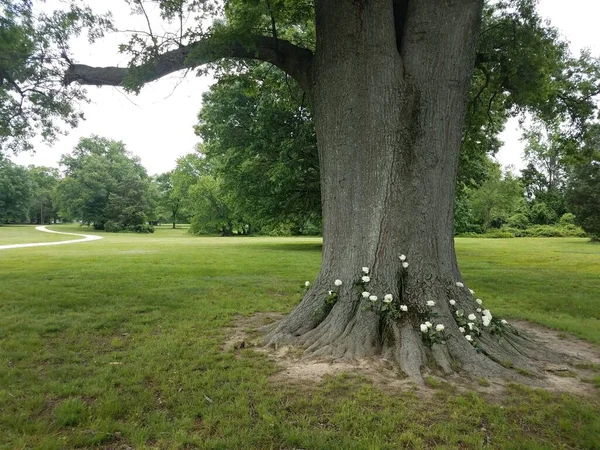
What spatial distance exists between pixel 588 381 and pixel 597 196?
27.4 meters

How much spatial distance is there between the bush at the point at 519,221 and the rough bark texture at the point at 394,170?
47342 millimetres

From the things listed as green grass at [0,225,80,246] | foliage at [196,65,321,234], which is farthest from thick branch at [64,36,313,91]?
green grass at [0,225,80,246]

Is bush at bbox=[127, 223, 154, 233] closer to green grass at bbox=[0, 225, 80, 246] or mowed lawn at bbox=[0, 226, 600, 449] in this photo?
green grass at bbox=[0, 225, 80, 246]

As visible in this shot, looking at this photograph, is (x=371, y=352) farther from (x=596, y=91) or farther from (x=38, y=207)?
(x=38, y=207)

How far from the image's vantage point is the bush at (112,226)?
1881 inches

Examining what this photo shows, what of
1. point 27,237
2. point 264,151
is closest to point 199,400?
point 264,151

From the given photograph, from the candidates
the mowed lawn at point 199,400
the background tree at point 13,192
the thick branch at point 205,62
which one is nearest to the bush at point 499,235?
the mowed lawn at point 199,400

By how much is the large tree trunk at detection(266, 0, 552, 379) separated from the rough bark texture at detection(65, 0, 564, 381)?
1cm

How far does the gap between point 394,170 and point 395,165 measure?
6 centimetres

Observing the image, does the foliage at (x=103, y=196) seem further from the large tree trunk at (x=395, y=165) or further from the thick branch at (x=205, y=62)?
the large tree trunk at (x=395, y=165)

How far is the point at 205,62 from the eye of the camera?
5223 millimetres

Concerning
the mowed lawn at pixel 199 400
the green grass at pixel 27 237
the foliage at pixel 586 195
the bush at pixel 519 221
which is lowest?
the green grass at pixel 27 237

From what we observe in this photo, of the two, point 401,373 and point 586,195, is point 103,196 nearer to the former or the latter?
point 586,195

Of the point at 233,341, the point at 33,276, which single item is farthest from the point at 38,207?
the point at 233,341
